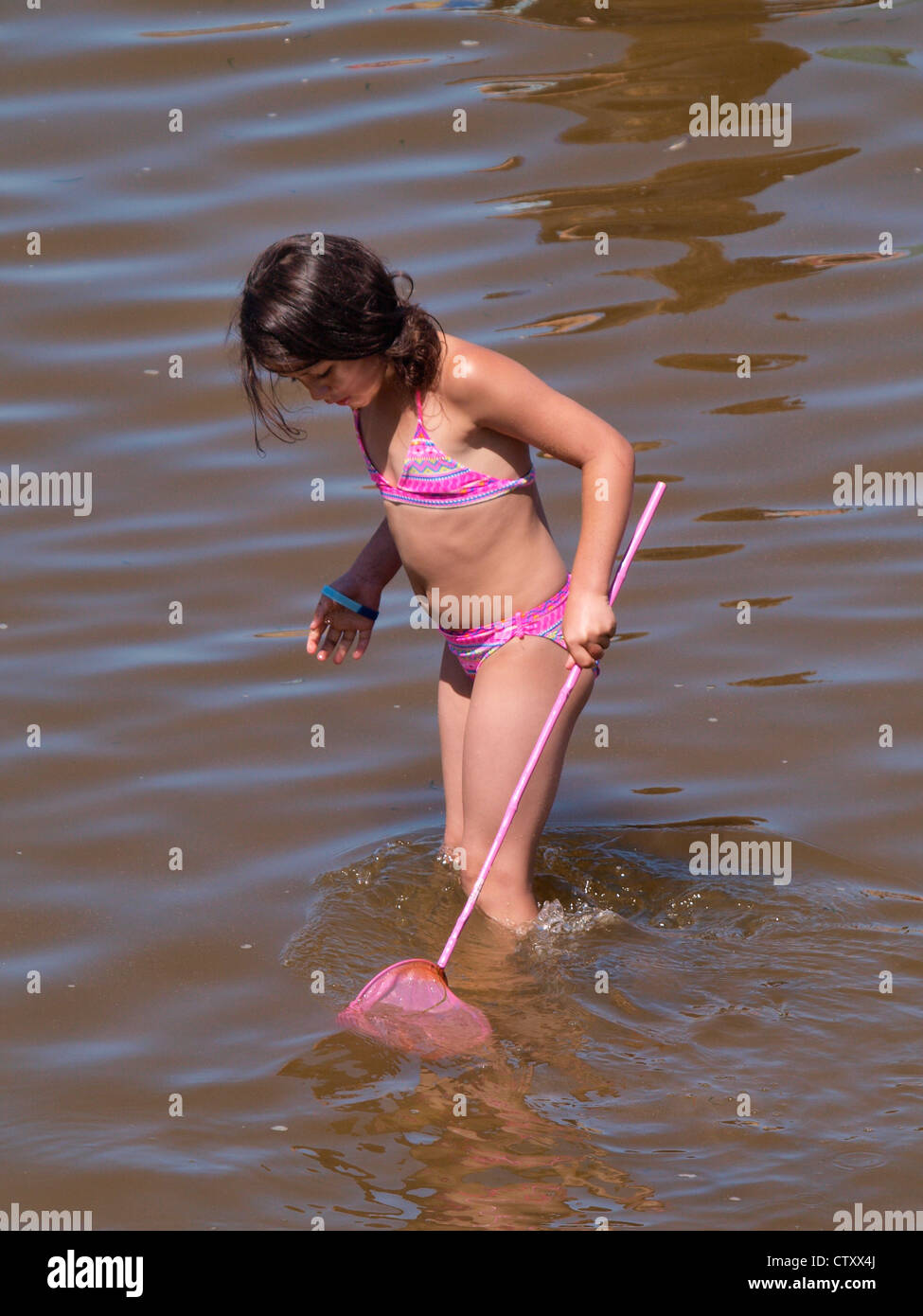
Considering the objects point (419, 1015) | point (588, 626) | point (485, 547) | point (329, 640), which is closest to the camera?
point (588, 626)

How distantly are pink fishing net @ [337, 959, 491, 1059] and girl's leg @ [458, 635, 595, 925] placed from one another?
0.30 meters

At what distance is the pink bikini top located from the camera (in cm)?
329

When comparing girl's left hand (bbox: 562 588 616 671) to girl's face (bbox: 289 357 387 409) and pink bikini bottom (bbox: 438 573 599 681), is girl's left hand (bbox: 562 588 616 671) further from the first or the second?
girl's face (bbox: 289 357 387 409)

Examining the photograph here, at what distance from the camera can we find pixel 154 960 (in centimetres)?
365

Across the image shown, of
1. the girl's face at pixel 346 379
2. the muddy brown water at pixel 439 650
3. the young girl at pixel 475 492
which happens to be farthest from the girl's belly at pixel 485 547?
the muddy brown water at pixel 439 650

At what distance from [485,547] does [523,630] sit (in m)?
0.19

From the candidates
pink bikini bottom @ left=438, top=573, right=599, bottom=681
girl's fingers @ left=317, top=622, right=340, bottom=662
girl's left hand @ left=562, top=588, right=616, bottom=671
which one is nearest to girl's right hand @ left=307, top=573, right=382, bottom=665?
girl's fingers @ left=317, top=622, right=340, bottom=662

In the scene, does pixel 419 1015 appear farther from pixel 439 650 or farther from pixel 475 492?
pixel 439 650

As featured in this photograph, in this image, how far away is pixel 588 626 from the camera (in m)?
3.08

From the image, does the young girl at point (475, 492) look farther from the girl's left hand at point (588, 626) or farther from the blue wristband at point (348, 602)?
the blue wristband at point (348, 602)

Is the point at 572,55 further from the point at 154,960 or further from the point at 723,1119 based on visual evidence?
the point at 723,1119

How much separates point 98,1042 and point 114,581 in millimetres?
2144

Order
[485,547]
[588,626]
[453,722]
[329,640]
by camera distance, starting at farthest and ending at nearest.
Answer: [329,640]
[453,722]
[485,547]
[588,626]

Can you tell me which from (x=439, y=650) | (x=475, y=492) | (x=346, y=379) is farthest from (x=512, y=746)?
(x=439, y=650)
